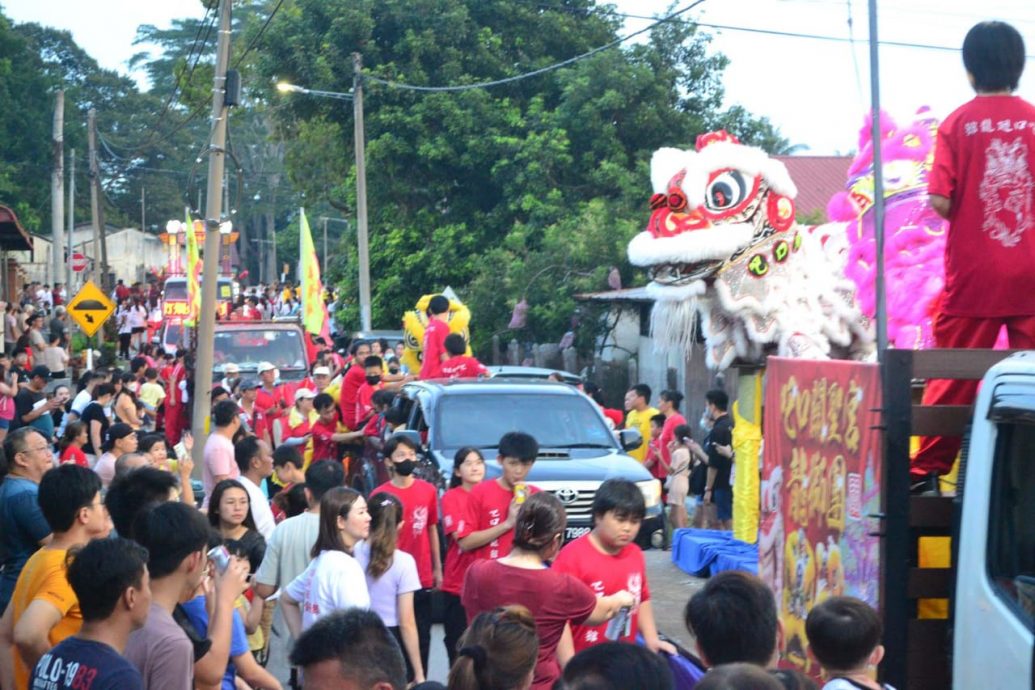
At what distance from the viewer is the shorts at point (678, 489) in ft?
44.5

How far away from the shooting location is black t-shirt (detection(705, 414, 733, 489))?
1334cm

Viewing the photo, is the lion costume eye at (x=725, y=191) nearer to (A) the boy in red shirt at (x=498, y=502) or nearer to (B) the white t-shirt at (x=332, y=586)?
(A) the boy in red shirt at (x=498, y=502)

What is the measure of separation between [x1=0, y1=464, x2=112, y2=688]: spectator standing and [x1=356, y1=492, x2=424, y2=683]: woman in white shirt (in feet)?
5.10

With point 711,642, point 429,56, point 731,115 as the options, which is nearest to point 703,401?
point 731,115

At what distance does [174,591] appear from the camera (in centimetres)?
480

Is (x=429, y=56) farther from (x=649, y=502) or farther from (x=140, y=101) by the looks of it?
(x=140, y=101)

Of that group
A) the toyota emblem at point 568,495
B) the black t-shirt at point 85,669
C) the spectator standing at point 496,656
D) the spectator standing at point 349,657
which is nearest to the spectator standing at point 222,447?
the toyota emblem at point 568,495

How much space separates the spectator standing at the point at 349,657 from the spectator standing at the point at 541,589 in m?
2.00

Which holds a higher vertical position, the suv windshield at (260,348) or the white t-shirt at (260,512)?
the suv windshield at (260,348)

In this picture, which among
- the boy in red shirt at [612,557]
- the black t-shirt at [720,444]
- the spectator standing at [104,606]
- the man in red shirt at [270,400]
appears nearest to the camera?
the spectator standing at [104,606]

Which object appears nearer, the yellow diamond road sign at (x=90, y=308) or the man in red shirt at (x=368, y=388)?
A: the man in red shirt at (x=368, y=388)

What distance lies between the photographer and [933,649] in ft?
16.1

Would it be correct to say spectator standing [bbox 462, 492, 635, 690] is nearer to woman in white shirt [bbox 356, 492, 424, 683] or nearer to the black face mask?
woman in white shirt [bbox 356, 492, 424, 683]

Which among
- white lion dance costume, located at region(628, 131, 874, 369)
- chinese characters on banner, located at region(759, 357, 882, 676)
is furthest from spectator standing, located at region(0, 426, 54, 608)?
white lion dance costume, located at region(628, 131, 874, 369)
